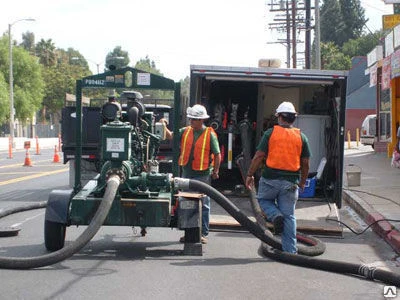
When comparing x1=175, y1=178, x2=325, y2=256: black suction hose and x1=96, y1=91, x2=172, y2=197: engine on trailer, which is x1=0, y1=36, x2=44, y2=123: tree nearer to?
x1=96, y1=91, x2=172, y2=197: engine on trailer

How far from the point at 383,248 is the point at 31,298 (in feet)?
17.9

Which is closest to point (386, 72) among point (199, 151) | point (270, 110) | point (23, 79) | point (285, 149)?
point (270, 110)

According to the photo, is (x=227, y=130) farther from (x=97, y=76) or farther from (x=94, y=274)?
(x=94, y=274)

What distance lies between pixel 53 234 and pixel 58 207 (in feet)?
1.08

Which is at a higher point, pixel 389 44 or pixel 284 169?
pixel 389 44

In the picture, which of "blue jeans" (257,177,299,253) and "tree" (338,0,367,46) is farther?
"tree" (338,0,367,46)

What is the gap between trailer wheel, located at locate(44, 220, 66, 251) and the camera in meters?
8.21

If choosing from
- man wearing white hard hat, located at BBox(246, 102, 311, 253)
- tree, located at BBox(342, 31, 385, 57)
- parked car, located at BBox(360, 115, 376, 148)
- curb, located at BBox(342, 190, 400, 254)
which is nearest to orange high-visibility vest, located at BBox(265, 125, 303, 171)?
man wearing white hard hat, located at BBox(246, 102, 311, 253)

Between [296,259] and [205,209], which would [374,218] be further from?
[296,259]

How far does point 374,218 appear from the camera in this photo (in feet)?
38.7

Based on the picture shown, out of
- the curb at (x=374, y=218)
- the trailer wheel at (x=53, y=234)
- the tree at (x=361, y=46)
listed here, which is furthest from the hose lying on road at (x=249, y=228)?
the tree at (x=361, y=46)

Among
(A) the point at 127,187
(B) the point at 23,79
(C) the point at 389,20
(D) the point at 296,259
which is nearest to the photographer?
(D) the point at 296,259

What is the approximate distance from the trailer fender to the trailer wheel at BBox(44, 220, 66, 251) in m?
0.06

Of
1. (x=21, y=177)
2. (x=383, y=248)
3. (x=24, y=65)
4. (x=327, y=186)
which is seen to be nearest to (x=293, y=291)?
(x=383, y=248)
